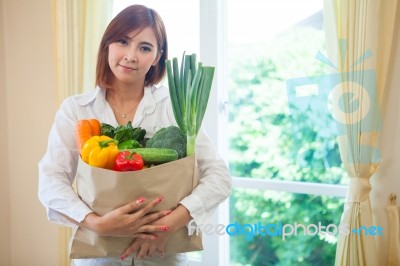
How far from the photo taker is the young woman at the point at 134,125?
3.54 feet

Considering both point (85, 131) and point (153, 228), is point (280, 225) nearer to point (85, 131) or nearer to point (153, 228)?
point (153, 228)

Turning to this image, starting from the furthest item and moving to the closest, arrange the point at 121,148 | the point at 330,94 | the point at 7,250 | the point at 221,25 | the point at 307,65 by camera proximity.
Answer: the point at 7,250 → the point at 221,25 → the point at 307,65 → the point at 330,94 → the point at 121,148

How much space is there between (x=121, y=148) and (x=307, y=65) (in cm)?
111

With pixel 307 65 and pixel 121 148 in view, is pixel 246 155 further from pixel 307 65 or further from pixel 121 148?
pixel 121 148

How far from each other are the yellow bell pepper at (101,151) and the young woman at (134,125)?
12cm

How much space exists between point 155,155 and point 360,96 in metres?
0.95

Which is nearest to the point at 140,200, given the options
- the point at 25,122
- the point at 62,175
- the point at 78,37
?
the point at 62,175

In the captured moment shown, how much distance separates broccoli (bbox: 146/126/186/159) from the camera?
1067 mm

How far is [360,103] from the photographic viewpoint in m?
1.60

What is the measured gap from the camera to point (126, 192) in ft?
3.34

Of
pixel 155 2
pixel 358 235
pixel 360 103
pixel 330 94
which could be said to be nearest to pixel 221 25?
pixel 155 2

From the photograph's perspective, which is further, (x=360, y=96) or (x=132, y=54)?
(x=360, y=96)

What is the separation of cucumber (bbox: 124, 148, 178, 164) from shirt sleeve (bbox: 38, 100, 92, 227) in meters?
0.22
